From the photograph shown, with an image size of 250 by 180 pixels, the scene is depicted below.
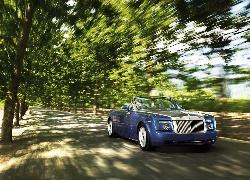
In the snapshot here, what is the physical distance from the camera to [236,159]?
706 cm

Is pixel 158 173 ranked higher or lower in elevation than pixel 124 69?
lower

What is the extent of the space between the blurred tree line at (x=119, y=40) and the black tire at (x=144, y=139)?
14.0 ft

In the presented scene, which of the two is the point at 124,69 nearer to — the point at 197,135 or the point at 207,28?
the point at 207,28

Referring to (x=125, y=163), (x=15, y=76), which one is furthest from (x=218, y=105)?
(x=15, y=76)

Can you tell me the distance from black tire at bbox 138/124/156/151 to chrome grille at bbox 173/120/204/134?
0.86 m

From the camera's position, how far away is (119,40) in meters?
17.7

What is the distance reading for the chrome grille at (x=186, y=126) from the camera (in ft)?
25.5

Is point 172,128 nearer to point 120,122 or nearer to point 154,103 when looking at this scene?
point 154,103

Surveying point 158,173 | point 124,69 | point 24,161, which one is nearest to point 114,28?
point 124,69

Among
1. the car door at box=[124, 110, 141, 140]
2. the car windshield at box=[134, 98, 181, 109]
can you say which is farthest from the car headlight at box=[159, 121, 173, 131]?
the car windshield at box=[134, 98, 181, 109]

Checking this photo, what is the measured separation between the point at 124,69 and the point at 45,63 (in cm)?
793

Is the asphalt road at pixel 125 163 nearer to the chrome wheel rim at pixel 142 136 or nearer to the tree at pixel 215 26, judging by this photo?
the chrome wheel rim at pixel 142 136

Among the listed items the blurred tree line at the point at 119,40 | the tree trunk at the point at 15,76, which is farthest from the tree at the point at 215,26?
the tree trunk at the point at 15,76

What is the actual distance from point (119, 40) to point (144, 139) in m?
10.1
